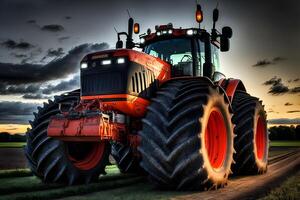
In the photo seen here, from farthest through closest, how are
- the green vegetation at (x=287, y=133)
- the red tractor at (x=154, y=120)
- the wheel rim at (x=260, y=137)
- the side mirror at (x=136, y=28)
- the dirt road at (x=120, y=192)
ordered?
the green vegetation at (x=287, y=133) < the wheel rim at (x=260, y=137) < the side mirror at (x=136, y=28) < the red tractor at (x=154, y=120) < the dirt road at (x=120, y=192)

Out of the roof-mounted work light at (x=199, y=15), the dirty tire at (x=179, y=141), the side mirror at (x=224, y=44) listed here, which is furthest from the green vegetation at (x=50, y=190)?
the roof-mounted work light at (x=199, y=15)

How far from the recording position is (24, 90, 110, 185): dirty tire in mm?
7496

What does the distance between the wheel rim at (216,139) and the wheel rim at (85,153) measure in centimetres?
211

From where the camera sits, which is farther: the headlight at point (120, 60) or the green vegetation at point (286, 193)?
the headlight at point (120, 60)

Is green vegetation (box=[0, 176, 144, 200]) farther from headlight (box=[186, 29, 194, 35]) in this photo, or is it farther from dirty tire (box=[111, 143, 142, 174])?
headlight (box=[186, 29, 194, 35])

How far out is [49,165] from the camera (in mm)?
7555

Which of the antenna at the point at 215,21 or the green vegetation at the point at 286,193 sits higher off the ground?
the antenna at the point at 215,21

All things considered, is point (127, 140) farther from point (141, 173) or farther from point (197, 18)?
point (197, 18)

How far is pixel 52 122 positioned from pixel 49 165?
1.00 meters

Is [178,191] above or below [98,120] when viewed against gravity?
below

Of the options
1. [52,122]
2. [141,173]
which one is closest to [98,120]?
[52,122]

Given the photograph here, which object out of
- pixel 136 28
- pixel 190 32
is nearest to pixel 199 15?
pixel 190 32

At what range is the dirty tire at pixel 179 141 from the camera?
607 cm

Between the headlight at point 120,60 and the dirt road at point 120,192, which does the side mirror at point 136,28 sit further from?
the dirt road at point 120,192
